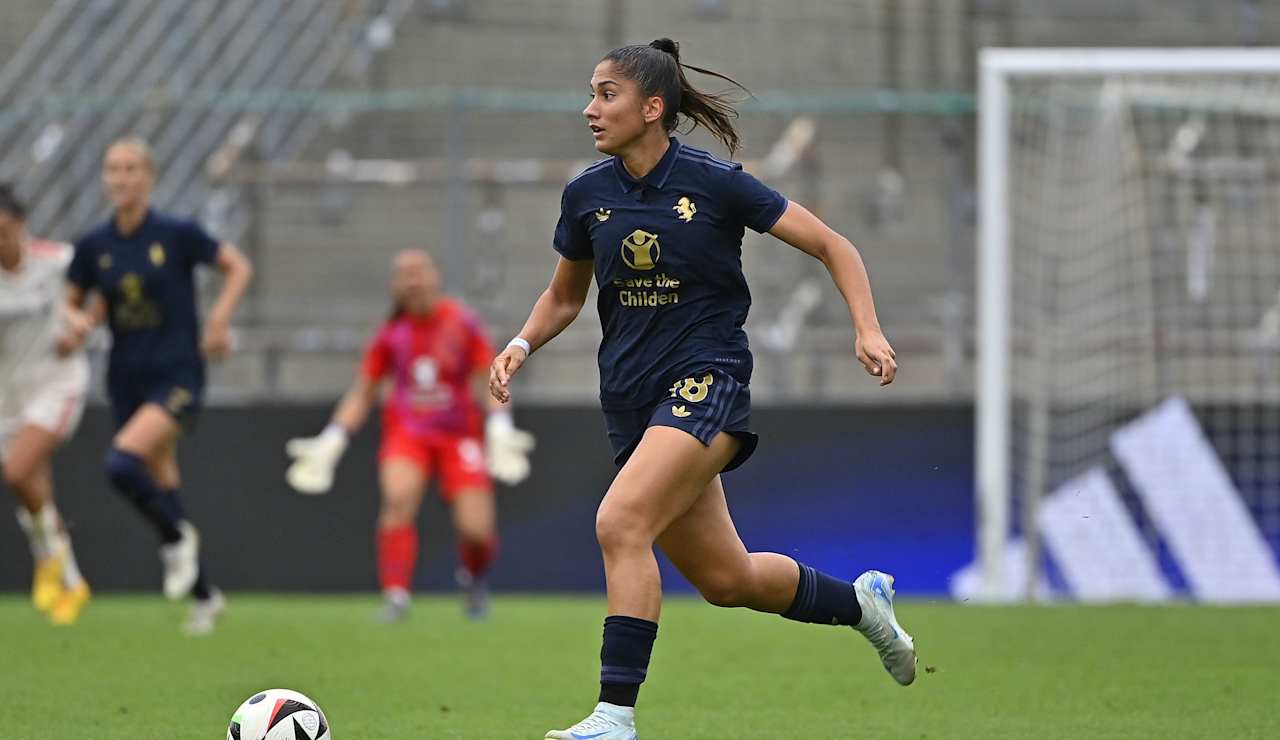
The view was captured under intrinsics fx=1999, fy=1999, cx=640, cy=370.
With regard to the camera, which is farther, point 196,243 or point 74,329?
point 196,243

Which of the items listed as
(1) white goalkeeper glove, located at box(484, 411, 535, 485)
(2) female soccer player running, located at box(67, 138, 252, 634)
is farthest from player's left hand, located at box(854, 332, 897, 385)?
(1) white goalkeeper glove, located at box(484, 411, 535, 485)

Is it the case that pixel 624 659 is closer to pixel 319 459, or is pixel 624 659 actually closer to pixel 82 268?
pixel 82 268

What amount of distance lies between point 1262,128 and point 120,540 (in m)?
8.18

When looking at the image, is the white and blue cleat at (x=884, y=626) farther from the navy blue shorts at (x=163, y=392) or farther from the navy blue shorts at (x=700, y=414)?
the navy blue shorts at (x=163, y=392)

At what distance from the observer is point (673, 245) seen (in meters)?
5.43

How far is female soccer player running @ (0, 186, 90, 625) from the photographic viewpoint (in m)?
10.6

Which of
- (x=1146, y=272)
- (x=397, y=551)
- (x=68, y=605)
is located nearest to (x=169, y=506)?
(x=68, y=605)

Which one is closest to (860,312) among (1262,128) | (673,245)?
(673,245)

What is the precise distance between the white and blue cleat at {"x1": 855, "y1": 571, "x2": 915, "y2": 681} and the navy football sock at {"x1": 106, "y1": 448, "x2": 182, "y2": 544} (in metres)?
4.87

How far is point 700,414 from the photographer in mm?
5340

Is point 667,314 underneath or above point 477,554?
above

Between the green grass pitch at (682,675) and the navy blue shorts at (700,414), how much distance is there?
40.6 inches

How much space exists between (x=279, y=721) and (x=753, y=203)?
1.88 m

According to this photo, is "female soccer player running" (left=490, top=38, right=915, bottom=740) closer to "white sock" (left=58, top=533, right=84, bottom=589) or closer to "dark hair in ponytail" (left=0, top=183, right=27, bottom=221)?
"dark hair in ponytail" (left=0, top=183, right=27, bottom=221)
